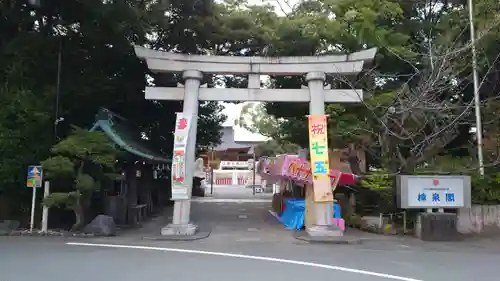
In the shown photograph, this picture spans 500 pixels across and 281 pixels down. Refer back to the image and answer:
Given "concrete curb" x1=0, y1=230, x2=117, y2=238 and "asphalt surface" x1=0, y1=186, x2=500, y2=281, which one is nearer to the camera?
"asphalt surface" x1=0, y1=186, x2=500, y2=281

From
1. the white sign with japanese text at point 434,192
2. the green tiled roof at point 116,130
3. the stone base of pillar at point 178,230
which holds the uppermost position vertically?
the green tiled roof at point 116,130

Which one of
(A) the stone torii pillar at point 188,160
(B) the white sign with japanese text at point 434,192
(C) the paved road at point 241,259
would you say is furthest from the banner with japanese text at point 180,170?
(B) the white sign with japanese text at point 434,192

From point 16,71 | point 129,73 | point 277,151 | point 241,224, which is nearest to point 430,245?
point 241,224

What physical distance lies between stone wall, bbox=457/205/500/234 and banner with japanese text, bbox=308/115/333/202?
4.70m

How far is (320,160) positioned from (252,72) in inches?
149

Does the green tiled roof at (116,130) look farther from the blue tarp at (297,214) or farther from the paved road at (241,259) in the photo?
the blue tarp at (297,214)

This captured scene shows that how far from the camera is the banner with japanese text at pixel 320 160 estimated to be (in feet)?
46.1

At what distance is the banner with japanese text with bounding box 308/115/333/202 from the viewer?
1405 cm

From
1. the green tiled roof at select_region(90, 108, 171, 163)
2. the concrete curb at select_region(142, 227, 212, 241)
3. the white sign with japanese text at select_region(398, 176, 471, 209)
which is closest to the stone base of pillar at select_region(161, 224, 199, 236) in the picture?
the concrete curb at select_region(142, 227, 212, 241)

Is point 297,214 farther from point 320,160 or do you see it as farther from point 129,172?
point 129,172

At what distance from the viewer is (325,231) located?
1387 cm

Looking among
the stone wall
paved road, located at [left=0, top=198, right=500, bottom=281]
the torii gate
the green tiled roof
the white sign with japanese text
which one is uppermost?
the torii gate

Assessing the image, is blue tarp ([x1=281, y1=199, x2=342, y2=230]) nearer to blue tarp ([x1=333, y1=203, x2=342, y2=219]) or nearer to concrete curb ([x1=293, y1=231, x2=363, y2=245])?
blue tarp ([x1=333, y1=203, x2=342, y2=219])

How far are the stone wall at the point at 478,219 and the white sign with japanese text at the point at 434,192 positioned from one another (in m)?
0.75
